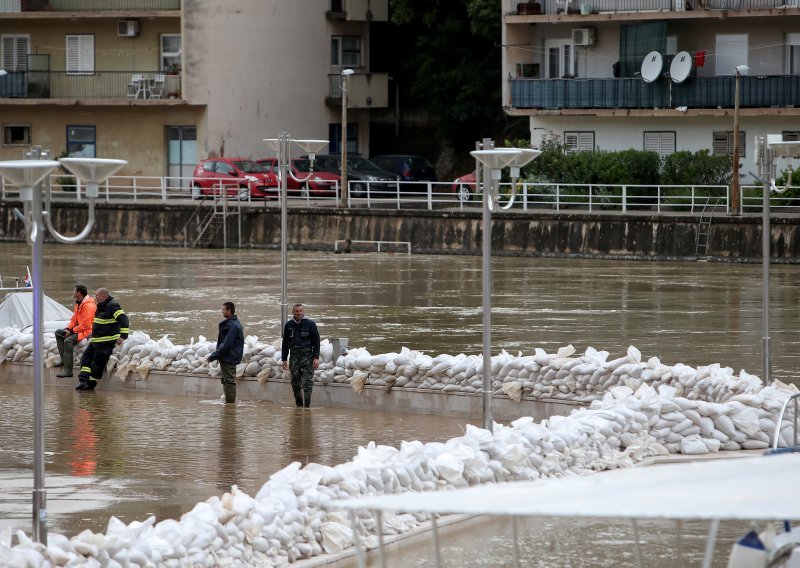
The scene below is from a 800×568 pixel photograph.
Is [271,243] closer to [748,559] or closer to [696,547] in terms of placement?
[696,547]

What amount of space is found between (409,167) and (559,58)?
6502 mm

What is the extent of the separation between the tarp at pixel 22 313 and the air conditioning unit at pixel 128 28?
33402 mm

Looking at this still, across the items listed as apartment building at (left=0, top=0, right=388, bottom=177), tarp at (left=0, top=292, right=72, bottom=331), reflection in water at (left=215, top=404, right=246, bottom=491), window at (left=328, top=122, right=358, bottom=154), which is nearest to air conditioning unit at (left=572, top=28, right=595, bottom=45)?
apartment building at (left=0, top=0, right=388, bottom=177)

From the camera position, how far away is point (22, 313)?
23.6 m

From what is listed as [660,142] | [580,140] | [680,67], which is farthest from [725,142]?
[580,140]

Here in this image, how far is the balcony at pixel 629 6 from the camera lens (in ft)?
151

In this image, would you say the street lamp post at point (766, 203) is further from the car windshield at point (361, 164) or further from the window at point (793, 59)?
the car windshield at point (361, 164)

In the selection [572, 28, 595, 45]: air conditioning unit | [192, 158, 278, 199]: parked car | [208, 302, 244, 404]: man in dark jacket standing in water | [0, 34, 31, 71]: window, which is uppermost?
[0, 34, 31, 71]: window

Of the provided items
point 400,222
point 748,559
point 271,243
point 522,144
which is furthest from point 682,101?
point 748,559

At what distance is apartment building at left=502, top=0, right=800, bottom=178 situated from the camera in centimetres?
4638

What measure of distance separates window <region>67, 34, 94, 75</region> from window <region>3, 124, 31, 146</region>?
2.85 metres

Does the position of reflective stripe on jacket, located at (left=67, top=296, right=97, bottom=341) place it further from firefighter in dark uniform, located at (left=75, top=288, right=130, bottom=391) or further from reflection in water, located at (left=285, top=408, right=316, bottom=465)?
reflection in water, located at (left=285, top=408, right=316, bottom=465)

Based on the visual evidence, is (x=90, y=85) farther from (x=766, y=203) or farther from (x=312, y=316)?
(x=766, y=203)

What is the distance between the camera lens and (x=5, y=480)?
15.0 m
